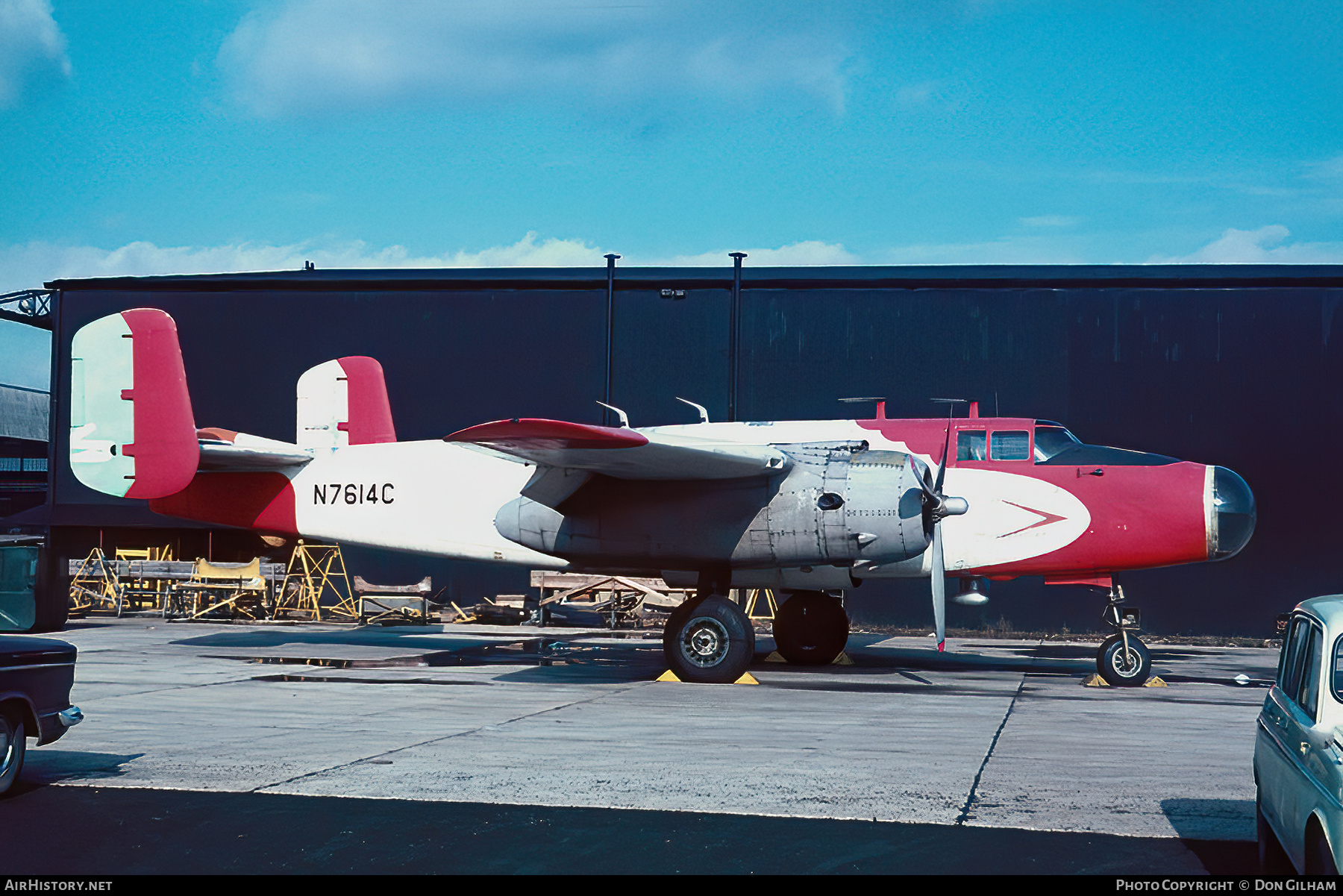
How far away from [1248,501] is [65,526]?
92.4ft

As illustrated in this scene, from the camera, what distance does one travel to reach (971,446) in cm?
1673

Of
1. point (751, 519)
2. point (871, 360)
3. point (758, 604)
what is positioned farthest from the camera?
point (871, 360)

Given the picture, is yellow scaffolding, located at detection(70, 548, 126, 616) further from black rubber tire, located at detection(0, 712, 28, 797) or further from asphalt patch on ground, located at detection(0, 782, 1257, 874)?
asphalt patch on ground, located at detection(0, 782, 1257, 874)

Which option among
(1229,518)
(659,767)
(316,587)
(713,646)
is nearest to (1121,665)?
(1229,518)

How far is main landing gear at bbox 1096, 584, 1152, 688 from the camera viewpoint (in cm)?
1563

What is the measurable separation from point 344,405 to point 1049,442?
40.4 ft

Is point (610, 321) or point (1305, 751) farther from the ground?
point (610, 321)

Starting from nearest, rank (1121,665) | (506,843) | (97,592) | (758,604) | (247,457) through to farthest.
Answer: (506,843) < (1121,665) < (247,457) < (758,604) < (97,592)

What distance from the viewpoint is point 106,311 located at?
102ft

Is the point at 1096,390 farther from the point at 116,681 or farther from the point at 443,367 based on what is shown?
the point at 116,681

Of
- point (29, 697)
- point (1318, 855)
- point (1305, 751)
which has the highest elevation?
point (1305, 751)

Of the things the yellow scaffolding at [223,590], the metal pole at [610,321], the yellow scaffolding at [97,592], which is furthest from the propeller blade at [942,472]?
the yellow scaffolding at [97,592]

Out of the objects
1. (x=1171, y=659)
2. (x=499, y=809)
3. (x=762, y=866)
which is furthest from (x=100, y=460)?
(x=1171, y=659)

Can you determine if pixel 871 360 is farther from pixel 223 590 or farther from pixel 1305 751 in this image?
pixel 1305 751
